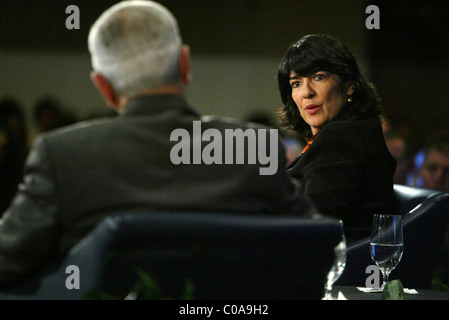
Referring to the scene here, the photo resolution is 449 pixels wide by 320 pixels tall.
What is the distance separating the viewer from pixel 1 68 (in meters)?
6.50

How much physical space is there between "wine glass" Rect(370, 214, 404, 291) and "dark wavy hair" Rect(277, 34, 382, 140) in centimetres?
101

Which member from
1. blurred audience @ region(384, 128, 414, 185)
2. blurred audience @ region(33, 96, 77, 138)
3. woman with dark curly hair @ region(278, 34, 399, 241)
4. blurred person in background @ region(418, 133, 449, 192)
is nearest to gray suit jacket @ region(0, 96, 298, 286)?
woman with dark curly hair @ region(278, 34, 399, 241)

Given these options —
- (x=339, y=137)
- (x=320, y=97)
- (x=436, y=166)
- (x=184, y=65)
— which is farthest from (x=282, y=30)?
(x=184, y=65)

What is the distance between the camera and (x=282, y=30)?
6832 mm

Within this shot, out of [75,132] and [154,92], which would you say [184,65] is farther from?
[75,132]

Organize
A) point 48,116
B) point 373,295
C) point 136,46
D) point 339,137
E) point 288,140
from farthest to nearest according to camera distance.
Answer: point 48,116 → point 288,140 → point 339,137 → point 373,295 → point 136,46

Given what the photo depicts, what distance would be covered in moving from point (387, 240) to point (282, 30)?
195 inches

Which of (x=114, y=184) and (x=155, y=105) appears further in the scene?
(x=155, y=105)

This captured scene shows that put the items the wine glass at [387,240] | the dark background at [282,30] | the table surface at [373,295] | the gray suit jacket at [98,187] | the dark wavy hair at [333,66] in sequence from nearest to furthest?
the gray suit jacket at [98,187], the table surface at [373,295], the wine glass at [387,240], the dark wavy hair at [333,66], the dark background at [282,30]

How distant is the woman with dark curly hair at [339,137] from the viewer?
2.76 metres

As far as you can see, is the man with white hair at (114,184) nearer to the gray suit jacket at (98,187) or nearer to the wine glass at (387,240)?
the gray suit jacket at (98,187)

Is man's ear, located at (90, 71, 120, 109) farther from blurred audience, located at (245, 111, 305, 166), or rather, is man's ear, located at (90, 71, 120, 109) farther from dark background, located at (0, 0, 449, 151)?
dark background, located at (0, 0, 449, 151)

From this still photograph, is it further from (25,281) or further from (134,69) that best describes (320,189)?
(25,281)

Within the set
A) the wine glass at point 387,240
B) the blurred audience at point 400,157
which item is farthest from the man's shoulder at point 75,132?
the blurred audience at point 400,157
